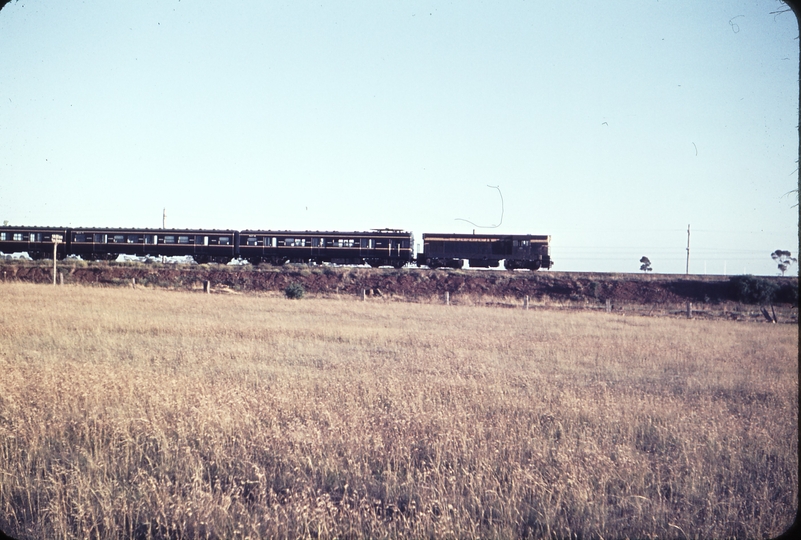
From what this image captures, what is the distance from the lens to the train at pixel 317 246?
137 feet

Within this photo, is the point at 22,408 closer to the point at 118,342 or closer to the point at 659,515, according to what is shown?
the point at 118,342

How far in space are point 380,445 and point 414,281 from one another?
3305cm

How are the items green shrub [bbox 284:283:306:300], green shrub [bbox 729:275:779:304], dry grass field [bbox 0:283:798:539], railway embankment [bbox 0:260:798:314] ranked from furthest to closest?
railway embankment [bbox 0:260:798:314]
green shrub [bbox 729:275:779:304]
green shrub [bbox 284:283:306:300]
dry grass field [bbox 0:283:798:539]

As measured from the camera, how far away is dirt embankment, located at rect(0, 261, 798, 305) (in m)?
35.6

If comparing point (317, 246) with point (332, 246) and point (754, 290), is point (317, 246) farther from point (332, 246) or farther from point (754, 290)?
point (754, 290)

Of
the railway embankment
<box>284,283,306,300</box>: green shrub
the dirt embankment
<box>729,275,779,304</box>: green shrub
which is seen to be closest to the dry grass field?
<box>284,283,306,300</box>: green shrub

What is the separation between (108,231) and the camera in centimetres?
4219

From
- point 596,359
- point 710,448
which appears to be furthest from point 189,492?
point 596,359

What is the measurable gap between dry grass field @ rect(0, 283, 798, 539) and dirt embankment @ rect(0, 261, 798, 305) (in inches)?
978

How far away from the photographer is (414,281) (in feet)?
126

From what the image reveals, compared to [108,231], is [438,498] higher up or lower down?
lower down

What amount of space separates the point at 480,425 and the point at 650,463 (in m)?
1.93

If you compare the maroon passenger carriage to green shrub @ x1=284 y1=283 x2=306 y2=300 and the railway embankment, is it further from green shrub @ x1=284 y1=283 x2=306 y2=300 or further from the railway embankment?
green shrub @ x1=284 y1=283 x2=306 y2=300

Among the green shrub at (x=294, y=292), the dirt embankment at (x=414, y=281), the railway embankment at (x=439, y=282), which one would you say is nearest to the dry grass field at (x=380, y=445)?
the green shrub at (x=294, y=292)
